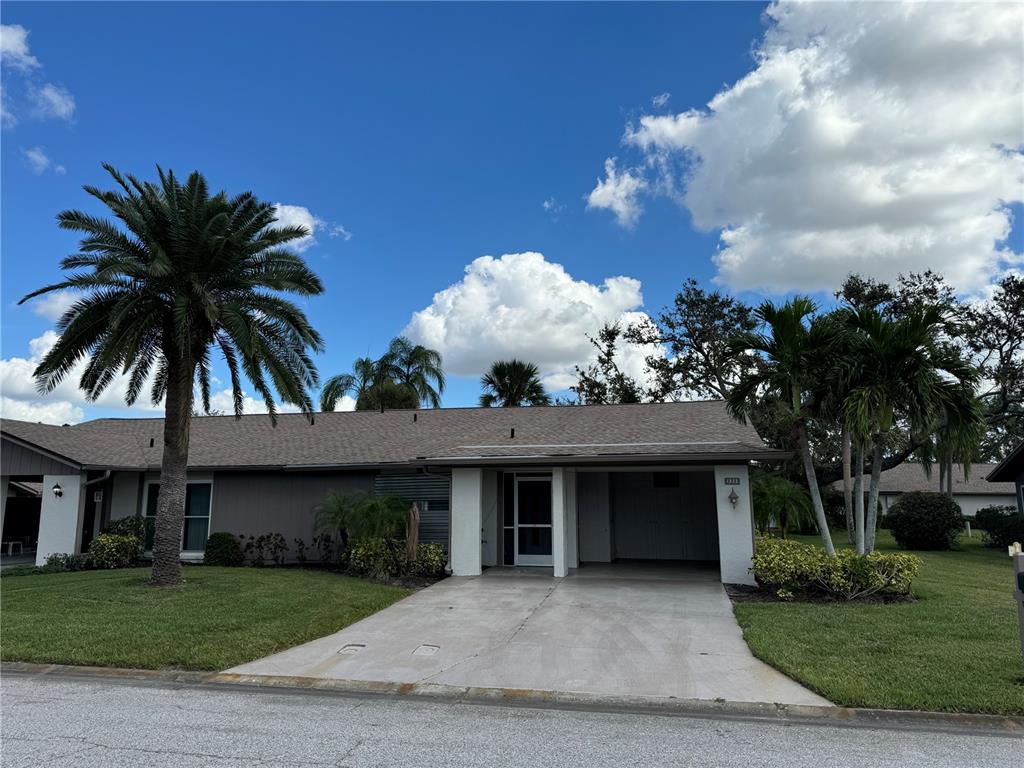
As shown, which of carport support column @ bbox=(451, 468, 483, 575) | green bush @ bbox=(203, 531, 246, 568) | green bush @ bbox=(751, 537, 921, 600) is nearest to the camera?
green bush @ bbox=(751, 537, 921, 600)

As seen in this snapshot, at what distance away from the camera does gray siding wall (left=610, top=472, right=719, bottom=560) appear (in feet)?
53.5

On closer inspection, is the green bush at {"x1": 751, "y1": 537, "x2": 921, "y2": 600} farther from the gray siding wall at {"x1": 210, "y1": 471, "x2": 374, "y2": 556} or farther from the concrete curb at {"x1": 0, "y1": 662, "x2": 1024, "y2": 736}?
the gray siding wall at {"x1": 210, "y1": 471, "x2": 374, "y2": 556}

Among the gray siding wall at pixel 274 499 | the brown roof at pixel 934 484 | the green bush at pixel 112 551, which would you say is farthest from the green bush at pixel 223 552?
the brown roof at pixel 934 484

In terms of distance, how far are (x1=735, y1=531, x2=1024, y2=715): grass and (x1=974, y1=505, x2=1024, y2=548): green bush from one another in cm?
1135

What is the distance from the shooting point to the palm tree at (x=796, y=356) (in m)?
11.1

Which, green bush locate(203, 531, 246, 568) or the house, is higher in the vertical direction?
the house

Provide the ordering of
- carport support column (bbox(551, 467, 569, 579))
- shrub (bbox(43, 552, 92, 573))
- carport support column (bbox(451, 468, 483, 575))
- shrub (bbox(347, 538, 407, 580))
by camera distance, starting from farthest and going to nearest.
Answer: shrub (bbox(43, 552, 92, 573)), carport support column (bbox(451, 468, 483, 575)), shrub (bbox(347, 538, 407, 580)), carport support column (bbox(551, 467, 569, 579))

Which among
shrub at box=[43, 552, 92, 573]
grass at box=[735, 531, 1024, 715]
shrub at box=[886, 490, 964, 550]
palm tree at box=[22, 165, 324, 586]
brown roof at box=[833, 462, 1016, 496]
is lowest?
grass at box=[735, 531, 1024, 715]

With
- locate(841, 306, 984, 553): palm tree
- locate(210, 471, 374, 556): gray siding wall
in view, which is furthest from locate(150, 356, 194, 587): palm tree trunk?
locate(841, 306, 984, 553): palm tree

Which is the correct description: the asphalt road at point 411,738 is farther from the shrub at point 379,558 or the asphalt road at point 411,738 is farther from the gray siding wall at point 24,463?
the gray siding wall at point 24,463

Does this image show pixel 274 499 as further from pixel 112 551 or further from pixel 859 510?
pixel 859 510

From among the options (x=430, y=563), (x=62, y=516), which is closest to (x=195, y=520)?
(x=62, y=516)

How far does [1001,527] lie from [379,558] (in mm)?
21275

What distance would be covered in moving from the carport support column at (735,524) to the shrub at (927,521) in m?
11.9
